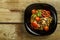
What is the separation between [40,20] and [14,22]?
0.16m

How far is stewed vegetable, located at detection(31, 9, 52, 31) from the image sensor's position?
0.91 m

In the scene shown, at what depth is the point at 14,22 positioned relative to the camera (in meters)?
0.94

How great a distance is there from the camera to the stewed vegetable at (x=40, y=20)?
2.98ft

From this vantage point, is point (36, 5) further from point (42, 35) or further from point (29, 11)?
point (42, 35)

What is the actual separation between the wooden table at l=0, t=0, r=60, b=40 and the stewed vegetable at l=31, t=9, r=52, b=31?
0.22 feet

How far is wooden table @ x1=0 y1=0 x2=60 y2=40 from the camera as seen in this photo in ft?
3.05

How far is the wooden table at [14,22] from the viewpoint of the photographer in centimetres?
93

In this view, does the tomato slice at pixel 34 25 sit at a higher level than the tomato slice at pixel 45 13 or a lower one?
lower

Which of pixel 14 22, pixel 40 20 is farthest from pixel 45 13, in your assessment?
pixel 14 22

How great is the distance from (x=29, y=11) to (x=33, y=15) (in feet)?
0.11

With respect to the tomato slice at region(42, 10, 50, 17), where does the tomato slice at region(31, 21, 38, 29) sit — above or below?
below

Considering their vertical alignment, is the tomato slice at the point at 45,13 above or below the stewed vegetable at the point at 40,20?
above

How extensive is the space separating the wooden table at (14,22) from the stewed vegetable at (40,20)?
0.22ft

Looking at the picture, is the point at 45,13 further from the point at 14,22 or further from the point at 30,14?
the point at 14,22
